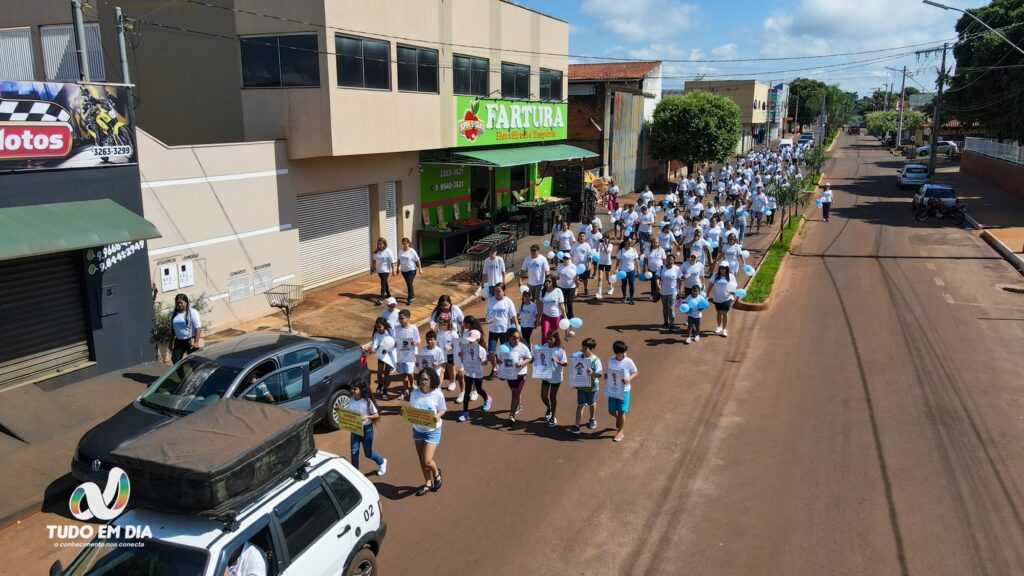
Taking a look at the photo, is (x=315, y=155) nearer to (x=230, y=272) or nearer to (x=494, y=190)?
(x=230, y=272)

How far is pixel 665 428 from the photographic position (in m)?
9.77

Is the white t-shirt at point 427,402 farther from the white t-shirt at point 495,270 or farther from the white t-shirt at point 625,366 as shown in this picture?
the white t-shirt at point 495,270

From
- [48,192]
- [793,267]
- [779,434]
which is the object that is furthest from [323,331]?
[793,267]

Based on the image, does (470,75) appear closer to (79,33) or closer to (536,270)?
(536,270)

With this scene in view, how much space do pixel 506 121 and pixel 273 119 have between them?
9067 mm

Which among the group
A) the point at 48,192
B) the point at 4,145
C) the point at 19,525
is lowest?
the point at 19,525

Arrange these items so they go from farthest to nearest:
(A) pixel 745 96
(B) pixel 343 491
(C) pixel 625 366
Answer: (A) pixel 745 96
(C) pixel 625 366
(B) pixel 343 491

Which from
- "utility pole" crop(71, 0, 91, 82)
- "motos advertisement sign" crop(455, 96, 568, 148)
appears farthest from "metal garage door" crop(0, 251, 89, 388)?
"motos advertisement sign" crop(455, 96, 568, 148)

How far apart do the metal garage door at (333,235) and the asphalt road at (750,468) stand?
681 cm

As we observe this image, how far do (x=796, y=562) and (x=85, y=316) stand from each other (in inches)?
409

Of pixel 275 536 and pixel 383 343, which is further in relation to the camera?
pixel 383 343

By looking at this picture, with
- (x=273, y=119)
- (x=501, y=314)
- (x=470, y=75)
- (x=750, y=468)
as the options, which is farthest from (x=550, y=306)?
(x=470, y=75)

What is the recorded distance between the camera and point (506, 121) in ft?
75.1

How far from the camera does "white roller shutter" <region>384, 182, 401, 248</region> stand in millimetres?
18938
